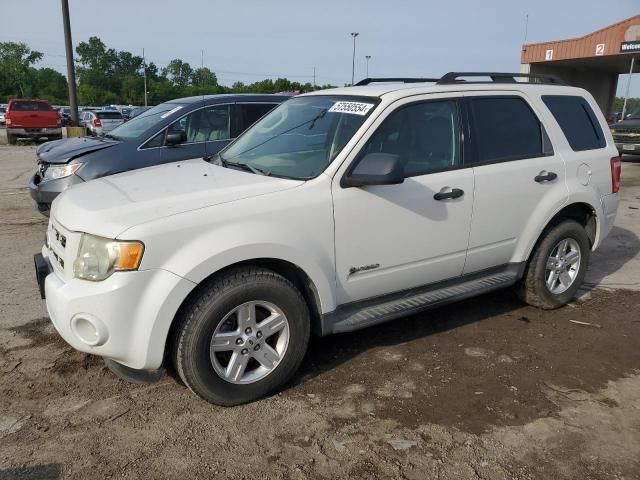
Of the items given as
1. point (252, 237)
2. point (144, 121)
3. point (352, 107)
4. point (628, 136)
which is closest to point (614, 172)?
point (352, 107)

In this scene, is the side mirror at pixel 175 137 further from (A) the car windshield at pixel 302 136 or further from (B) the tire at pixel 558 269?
(B) the tire at pixel 558 269

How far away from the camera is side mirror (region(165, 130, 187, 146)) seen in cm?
667

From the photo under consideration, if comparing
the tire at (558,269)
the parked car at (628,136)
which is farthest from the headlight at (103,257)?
the parked car at (628,136)

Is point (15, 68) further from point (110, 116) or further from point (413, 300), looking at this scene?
point (413, 300)

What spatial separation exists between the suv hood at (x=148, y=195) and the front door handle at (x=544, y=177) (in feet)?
6.72

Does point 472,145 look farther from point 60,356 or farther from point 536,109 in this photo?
point 60,356

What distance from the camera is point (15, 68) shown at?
256 feet

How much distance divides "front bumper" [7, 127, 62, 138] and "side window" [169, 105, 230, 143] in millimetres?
17863

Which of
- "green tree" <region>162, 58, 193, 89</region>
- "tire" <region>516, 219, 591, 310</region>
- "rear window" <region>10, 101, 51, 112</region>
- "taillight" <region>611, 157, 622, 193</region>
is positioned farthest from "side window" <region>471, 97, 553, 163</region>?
"green tree" <region>162, 58, 193, 89</region>

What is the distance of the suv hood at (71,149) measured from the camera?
265 inches

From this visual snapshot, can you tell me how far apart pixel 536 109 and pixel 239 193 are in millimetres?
2652

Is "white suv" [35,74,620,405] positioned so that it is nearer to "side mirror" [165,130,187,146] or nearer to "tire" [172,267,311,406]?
"tire" [172,267,311,406]

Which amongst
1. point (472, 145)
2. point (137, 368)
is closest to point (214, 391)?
point (137, 368)

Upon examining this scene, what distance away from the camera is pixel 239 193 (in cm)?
314
